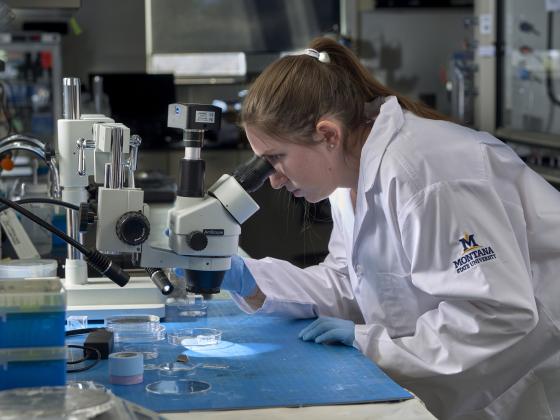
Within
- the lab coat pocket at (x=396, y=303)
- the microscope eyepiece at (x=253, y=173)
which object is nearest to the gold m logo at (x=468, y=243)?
the lab coat pocket at (x=396, y=303)

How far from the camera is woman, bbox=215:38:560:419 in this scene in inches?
67.5

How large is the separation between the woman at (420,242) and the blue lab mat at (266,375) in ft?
0.32

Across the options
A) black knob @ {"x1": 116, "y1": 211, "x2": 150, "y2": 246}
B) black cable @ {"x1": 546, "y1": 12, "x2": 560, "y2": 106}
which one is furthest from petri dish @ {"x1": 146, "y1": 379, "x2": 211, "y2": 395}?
black cable @ {"x1": 546, "y1": 12, "x2": 560, "y2": 106}

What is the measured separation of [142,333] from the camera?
1.84 meters

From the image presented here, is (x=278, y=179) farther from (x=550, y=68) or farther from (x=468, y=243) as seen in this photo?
(x=550, y=68)

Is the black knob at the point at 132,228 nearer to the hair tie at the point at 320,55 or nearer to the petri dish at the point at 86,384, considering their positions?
the petri dish at the point at 86,384

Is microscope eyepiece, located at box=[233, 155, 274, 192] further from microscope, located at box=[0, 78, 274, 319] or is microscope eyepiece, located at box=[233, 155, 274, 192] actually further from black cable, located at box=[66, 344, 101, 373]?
black cable, located at box=[66, 344, 101, 373]

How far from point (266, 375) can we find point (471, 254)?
1.50ft

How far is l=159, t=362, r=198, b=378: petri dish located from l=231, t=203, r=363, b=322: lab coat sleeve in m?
0.45

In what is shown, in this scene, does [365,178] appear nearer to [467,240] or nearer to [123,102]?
[467,240]

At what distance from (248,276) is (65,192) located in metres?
0.47

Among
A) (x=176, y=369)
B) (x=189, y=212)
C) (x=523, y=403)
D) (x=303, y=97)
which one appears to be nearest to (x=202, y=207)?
(x=189, y=212)

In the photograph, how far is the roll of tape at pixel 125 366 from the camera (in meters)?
1.50

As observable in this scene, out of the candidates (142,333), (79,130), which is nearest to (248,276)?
(142,333)
